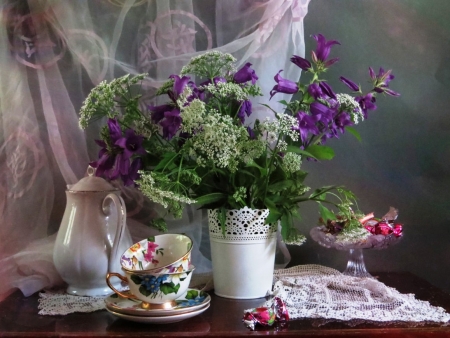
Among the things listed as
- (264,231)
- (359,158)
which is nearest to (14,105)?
(264,231)

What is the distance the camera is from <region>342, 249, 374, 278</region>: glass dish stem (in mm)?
1104

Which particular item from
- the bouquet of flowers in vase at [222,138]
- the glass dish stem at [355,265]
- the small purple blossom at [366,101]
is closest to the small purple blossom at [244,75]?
the bouquet of flowers in vase at [222,138]

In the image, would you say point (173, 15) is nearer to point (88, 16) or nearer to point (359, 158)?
point (88, 16)

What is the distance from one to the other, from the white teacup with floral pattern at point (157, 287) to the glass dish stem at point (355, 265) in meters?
0.43

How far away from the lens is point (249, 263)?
931 mm

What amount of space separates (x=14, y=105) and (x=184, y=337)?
0.67 metres

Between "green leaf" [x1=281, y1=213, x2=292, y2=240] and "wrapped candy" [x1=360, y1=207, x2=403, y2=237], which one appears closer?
"green leaf" [x1=281, y1=213, x2=292, y2=240]

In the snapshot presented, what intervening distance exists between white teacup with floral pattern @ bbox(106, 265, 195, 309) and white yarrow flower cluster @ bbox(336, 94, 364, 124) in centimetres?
38

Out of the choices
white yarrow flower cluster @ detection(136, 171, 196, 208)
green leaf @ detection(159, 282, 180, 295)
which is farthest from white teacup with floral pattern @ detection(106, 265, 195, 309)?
white yarrow flower cluster @ detection(136, 171, 196, 208)

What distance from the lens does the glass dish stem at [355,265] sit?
110cm

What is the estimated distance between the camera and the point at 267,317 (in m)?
0.80

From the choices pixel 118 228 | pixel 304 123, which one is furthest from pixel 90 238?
pixel 304 123

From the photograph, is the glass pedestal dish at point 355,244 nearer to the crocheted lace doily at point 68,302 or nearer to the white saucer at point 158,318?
the crocheted lace doily at point 68,302

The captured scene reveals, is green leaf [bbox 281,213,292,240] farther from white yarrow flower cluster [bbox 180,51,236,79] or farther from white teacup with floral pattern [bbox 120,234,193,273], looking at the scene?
white yarrow flower cluster [bbox 180,51,236,79]
